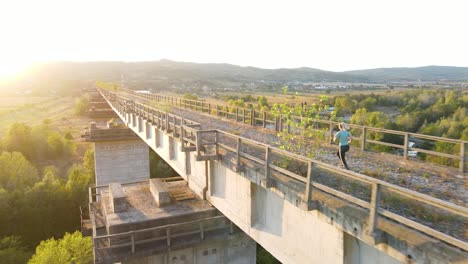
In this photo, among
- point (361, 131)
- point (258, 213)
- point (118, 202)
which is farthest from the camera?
point (361, 131)

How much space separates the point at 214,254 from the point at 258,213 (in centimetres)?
815

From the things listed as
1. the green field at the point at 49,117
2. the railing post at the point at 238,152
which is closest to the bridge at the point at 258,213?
the railing post at the point at 238,152

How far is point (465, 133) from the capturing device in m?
42.3

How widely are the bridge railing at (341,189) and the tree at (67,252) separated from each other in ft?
58.1

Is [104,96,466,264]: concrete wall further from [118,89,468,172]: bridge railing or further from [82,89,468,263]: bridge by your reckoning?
[118,89,468,172]: bridge railing

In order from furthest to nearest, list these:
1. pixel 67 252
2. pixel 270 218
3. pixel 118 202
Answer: pixel 67 252 < pixel 118 202 < pixel 270 218

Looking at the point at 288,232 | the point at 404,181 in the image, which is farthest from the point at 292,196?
the point at 404,181

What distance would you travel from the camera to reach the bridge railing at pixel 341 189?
189 inches

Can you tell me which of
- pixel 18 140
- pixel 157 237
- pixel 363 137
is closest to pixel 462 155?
pixel 363 137

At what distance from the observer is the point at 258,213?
9.81 m

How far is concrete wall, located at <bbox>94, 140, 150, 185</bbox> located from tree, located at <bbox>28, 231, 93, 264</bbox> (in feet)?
22.4

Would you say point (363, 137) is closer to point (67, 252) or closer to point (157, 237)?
point (157, 237)

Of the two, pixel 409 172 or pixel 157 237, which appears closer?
pixel 409 172

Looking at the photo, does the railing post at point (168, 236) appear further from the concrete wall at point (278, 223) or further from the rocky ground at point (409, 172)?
the rocky ground at point (409, 172)
